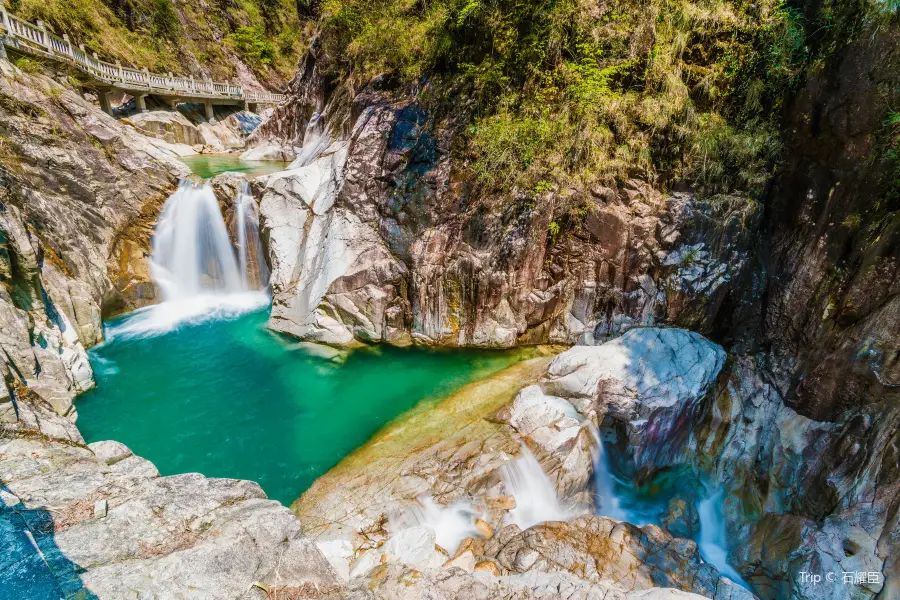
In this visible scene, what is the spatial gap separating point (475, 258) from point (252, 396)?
5780 millimetres

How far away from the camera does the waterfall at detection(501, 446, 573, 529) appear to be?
19.8 feet

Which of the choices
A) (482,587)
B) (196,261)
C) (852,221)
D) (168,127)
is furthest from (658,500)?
(168,127)

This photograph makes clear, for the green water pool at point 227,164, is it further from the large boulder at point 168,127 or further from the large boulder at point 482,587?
the large boulder at point 482,587

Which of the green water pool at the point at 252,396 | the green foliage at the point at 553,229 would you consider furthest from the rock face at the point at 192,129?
the green foliage at the point at 553,229

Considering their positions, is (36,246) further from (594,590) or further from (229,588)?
(594,590)

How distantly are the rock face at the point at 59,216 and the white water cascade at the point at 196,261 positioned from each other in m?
0.74

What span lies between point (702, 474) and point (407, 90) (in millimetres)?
10736

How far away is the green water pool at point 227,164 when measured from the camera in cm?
1571

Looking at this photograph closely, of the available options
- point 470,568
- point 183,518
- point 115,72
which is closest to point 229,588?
point 183,518

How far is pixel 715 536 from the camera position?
6.21m

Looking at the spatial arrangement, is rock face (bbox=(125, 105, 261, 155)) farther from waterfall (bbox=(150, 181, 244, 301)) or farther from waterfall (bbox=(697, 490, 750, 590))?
waterfall (bbox=(697, 490, 750, 590))

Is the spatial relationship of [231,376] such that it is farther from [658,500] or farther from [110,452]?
[658,500]

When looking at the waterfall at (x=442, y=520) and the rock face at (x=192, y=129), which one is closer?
the waterfall at (x=442, y=520)

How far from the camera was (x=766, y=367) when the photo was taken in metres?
7.15
